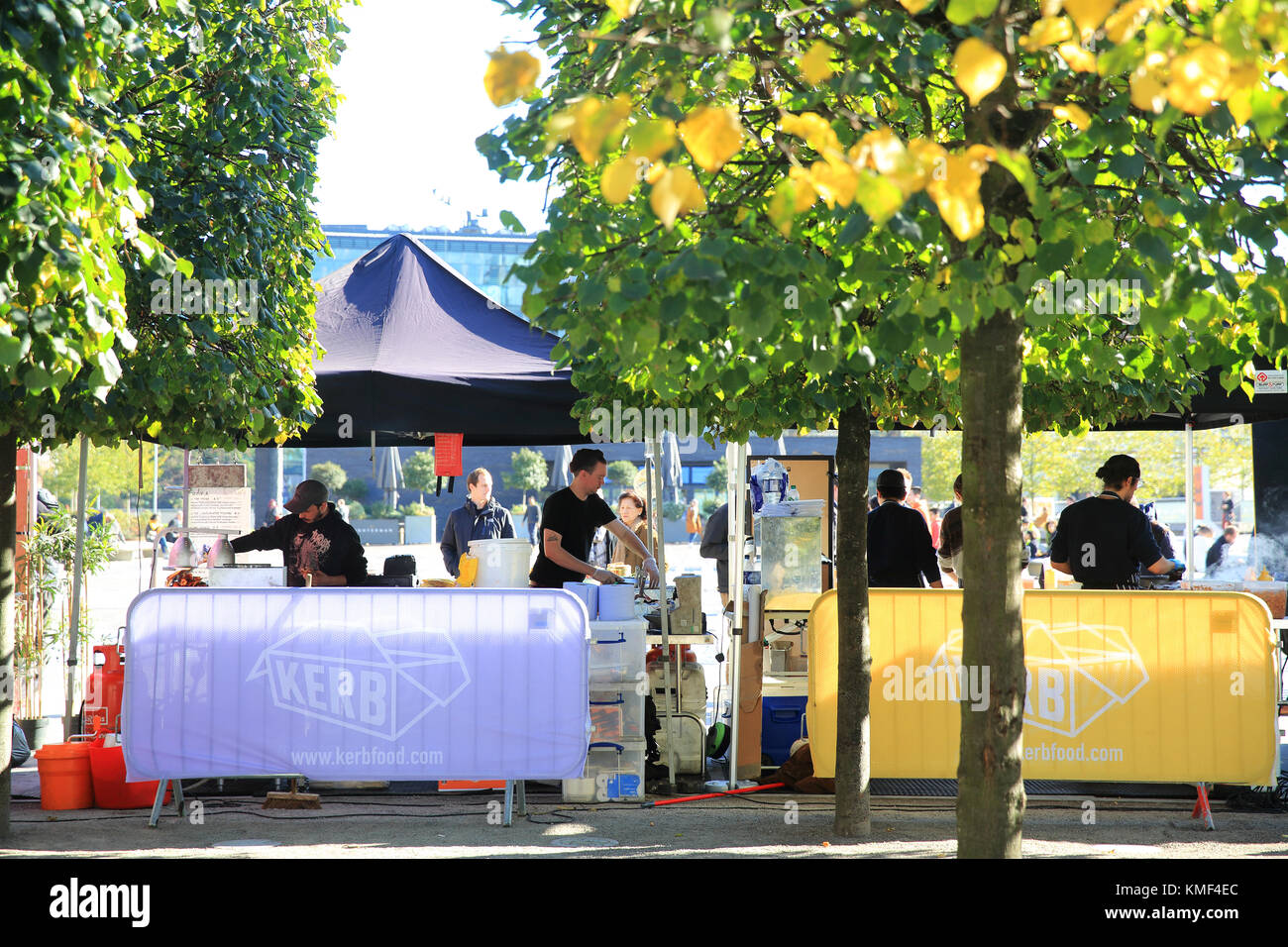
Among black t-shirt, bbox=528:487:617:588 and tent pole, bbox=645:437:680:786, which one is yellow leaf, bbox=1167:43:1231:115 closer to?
tent pole, bbox=645:437:680:786

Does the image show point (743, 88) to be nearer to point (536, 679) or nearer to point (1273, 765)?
point (536, 679)

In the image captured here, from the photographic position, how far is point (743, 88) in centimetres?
409

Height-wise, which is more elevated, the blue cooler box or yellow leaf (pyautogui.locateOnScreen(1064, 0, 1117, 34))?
yellow leaf (pyautogui.locateOnScreen(1064, 0, 1117, 34))

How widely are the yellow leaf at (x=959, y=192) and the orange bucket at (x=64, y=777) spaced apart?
255 inches

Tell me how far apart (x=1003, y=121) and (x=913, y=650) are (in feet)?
13.7

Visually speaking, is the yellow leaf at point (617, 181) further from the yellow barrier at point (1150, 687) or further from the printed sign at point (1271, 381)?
the printed sign at point (1271, 381)

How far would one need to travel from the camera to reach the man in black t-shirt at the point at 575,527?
8.11m

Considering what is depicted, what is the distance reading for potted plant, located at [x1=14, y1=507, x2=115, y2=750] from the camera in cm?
920

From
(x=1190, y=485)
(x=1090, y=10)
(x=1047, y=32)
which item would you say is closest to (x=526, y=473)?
(x=1190, y=485)

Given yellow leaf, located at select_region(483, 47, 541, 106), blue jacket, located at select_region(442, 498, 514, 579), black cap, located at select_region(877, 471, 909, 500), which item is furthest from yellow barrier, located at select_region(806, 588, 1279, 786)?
yellow leaf, located at select_region(483, 47, 541, 106)

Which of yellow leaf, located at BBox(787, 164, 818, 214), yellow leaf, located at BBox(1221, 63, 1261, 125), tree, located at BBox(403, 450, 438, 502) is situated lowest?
yellow leaf, located at BBox(787, 164, 818, 214)

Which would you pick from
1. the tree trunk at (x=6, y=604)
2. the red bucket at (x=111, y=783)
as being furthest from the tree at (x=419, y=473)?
Answer: the tree trunk at (x=6, y=604)

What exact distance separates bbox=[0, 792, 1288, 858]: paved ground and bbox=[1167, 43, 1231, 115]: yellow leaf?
4.42 metres
